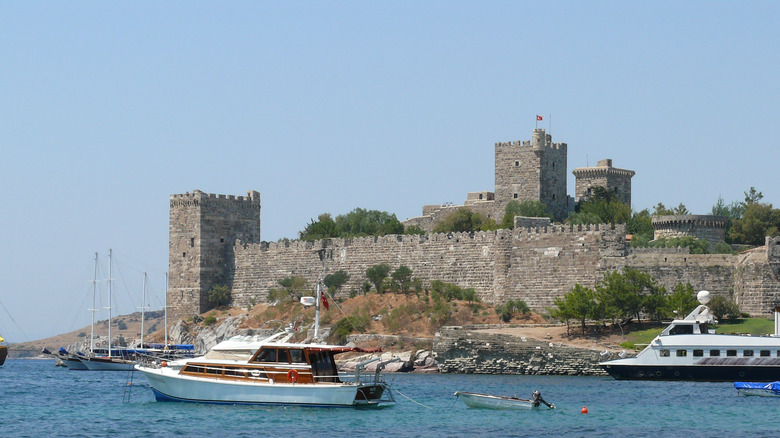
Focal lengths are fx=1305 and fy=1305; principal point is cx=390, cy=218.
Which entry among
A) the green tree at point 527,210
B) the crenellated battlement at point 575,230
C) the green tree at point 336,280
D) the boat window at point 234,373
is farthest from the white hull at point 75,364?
the boat window at point 234,373

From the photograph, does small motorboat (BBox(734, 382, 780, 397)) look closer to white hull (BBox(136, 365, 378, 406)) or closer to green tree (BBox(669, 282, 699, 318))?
green tree (BBox(669, 282, 699, 318))

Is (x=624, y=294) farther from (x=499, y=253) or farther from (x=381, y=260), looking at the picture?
(x=381, y=260)

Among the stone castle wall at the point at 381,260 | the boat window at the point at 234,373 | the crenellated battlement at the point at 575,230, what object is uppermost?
the crenellated battlement at the point at 575,230

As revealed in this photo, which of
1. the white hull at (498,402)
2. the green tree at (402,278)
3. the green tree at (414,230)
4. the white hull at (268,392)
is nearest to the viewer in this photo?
the white hull at (268,392)

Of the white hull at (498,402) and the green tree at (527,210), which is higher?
the green tree at (527,210)

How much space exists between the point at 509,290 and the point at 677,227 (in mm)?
13391

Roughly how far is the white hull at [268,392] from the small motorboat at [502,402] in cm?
336

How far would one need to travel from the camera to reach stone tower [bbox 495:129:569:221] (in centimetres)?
6825

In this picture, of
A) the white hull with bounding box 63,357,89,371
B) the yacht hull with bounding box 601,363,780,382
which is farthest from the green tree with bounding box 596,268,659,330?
the white hull with bounding box 63,357,89,371

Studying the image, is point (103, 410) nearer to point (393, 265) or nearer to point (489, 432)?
point (489, 432)

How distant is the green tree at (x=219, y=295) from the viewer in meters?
65.5

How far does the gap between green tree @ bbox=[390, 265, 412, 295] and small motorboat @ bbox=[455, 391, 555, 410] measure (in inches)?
915

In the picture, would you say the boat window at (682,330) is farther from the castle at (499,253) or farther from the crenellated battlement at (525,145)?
the crenellated battlement at (525,145)

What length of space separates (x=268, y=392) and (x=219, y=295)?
31.4m
